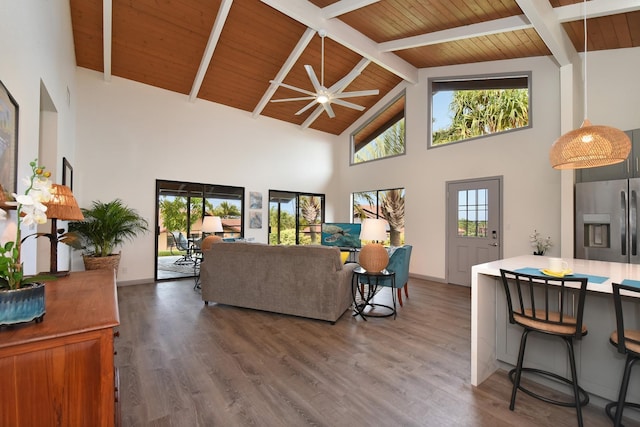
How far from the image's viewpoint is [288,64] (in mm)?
5613

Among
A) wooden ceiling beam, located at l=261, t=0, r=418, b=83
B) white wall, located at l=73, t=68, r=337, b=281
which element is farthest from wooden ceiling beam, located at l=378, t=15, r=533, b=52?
white wall, located at l=73, t=68, r=337, b=281

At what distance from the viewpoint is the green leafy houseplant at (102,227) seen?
4.95 m

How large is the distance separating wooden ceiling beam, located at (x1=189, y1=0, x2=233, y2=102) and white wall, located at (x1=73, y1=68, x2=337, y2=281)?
572 mm

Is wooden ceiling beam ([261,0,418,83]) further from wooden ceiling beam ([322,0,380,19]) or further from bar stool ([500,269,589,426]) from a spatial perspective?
bar stool ([500,269,589,426])

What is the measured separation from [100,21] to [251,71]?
2.44m

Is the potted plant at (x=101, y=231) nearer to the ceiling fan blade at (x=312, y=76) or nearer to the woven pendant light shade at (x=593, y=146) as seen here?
the ceiling fan blade at (x=312, y=76)

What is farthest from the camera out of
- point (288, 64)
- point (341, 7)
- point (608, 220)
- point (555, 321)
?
point (288, 64)

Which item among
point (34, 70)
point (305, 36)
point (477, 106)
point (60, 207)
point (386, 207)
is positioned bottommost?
point (60, 207)

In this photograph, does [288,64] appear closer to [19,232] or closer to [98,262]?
[98,262]

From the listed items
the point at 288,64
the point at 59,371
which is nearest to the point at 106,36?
the point at 288,64

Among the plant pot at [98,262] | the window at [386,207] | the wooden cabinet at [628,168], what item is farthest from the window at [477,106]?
the plant pot at [98,262]

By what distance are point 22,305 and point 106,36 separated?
5020 millimetres

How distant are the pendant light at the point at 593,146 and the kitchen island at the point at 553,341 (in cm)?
87

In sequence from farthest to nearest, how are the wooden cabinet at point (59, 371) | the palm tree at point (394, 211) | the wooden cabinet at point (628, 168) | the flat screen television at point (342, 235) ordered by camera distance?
the flat screen television at point (342, 235) → the palm tree at point (394, 211) → the wooden cabinet at point (628, 168) → the wooden cabinet at point (59, 371)
